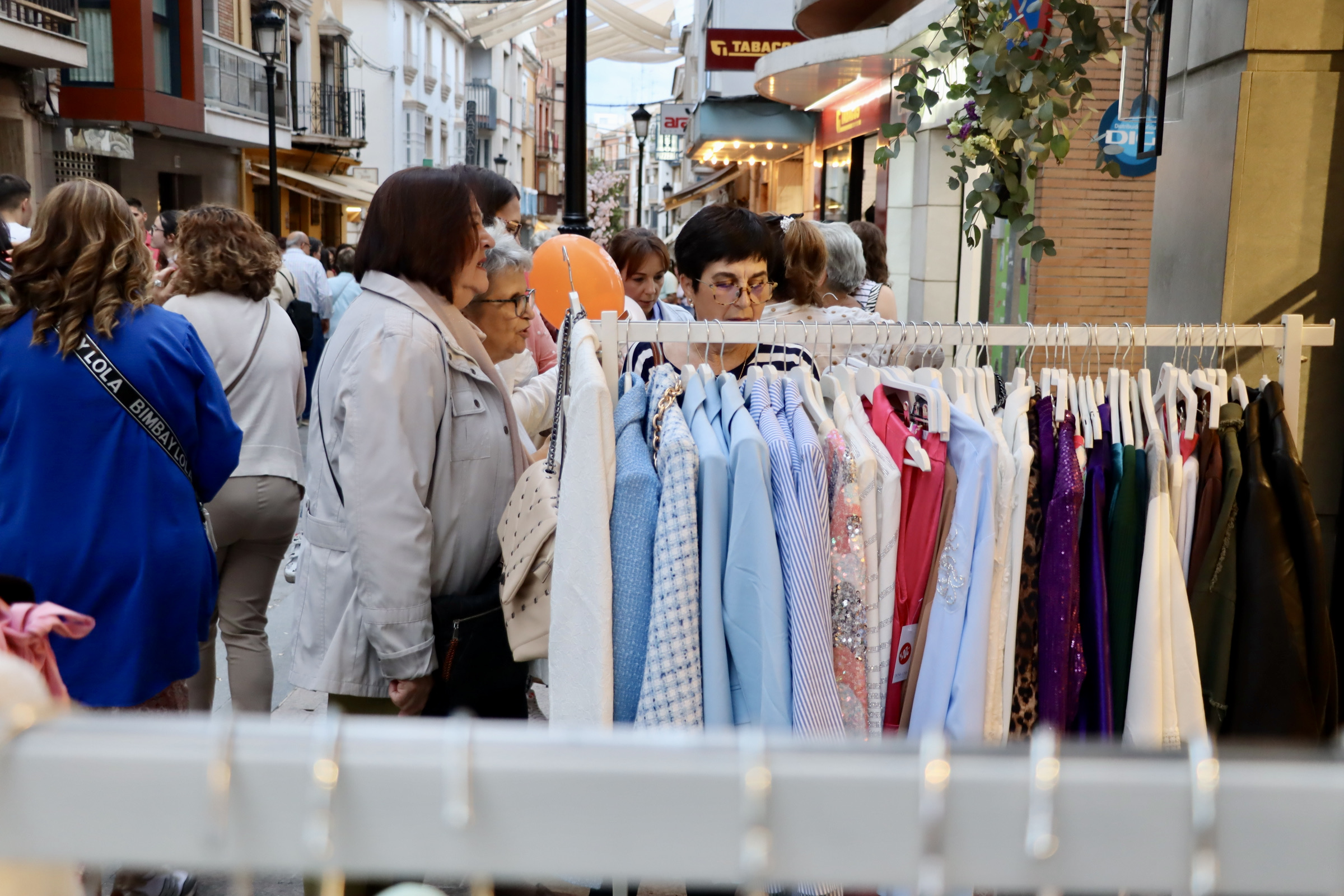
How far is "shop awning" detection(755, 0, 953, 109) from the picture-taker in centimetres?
832

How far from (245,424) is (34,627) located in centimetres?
214

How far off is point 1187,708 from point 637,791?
1.83 metres

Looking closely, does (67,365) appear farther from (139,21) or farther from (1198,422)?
(139,21)

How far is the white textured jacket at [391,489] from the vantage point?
2.47 metres

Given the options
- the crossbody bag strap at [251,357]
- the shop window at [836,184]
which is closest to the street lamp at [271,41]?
the shop window at [836,184]

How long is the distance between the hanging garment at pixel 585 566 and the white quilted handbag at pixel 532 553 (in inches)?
16.2

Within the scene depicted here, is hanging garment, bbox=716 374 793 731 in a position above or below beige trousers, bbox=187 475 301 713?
above

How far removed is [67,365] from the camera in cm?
272

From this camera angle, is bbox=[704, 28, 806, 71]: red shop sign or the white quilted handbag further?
bbox=[704, 28, 806, 71]: red shop sign

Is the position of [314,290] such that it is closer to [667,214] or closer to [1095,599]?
[1095,599]

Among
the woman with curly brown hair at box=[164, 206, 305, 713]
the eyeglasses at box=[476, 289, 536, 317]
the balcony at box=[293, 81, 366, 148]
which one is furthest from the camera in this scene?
the balcony at box=[293, 81, 366, 148]

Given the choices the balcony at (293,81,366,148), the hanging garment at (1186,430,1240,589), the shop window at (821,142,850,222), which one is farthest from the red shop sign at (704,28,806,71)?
the balcony at (293,81,366,148)

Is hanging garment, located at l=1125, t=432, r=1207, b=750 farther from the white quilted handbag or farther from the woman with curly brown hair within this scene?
the woman with curly brown hair

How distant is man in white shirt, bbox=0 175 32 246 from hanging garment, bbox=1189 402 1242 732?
528cm
